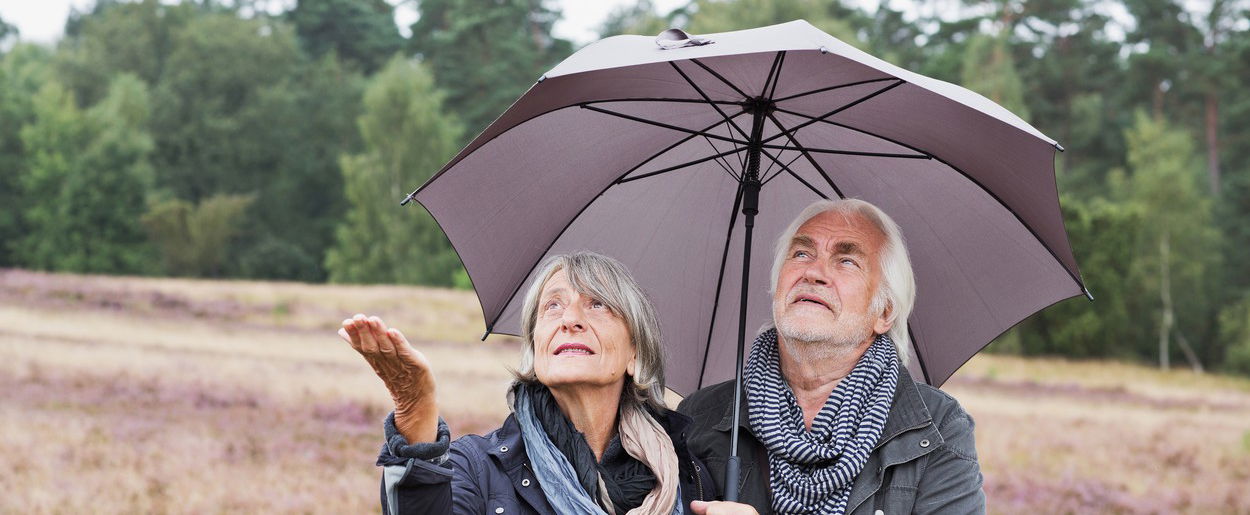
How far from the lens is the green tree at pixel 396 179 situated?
4644 cm

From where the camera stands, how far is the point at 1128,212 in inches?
1348

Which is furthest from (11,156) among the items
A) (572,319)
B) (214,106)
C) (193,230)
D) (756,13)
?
(572,319)

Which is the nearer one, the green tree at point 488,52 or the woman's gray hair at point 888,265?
the woman's gray hair at point 888,265

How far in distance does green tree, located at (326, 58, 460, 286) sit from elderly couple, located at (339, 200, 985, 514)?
43.2 metres

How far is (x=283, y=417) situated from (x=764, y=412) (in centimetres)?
1021

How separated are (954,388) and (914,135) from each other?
18963 mm

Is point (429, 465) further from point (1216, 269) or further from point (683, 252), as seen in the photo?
point (1216, 269)

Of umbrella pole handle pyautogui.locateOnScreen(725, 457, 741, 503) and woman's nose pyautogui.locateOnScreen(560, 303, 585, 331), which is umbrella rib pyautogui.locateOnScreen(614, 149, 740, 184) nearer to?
woman's nose pyautogui.locateOnScreen(560, 303, 585, 331)

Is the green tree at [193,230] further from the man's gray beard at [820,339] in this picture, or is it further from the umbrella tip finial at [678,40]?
the umbrella tip finial at [678,40]

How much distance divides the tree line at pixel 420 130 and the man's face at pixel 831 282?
32.2 m

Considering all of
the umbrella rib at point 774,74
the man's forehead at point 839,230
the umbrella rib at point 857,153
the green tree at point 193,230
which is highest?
the umbrella rib at point 774,74

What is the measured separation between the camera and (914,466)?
3.20 m

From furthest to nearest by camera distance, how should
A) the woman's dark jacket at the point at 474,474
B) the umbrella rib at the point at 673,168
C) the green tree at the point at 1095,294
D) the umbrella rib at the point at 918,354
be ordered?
the green tree at the point at 1095,294 → the umbrella rib at the point at 918,354 → the umbrella rib at the point at 673,168 → the woman's dark jacket at the point at 474,474

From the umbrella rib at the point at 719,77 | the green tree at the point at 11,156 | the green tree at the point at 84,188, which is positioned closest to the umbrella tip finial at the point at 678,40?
the umbrella rib at the point at 719,77
